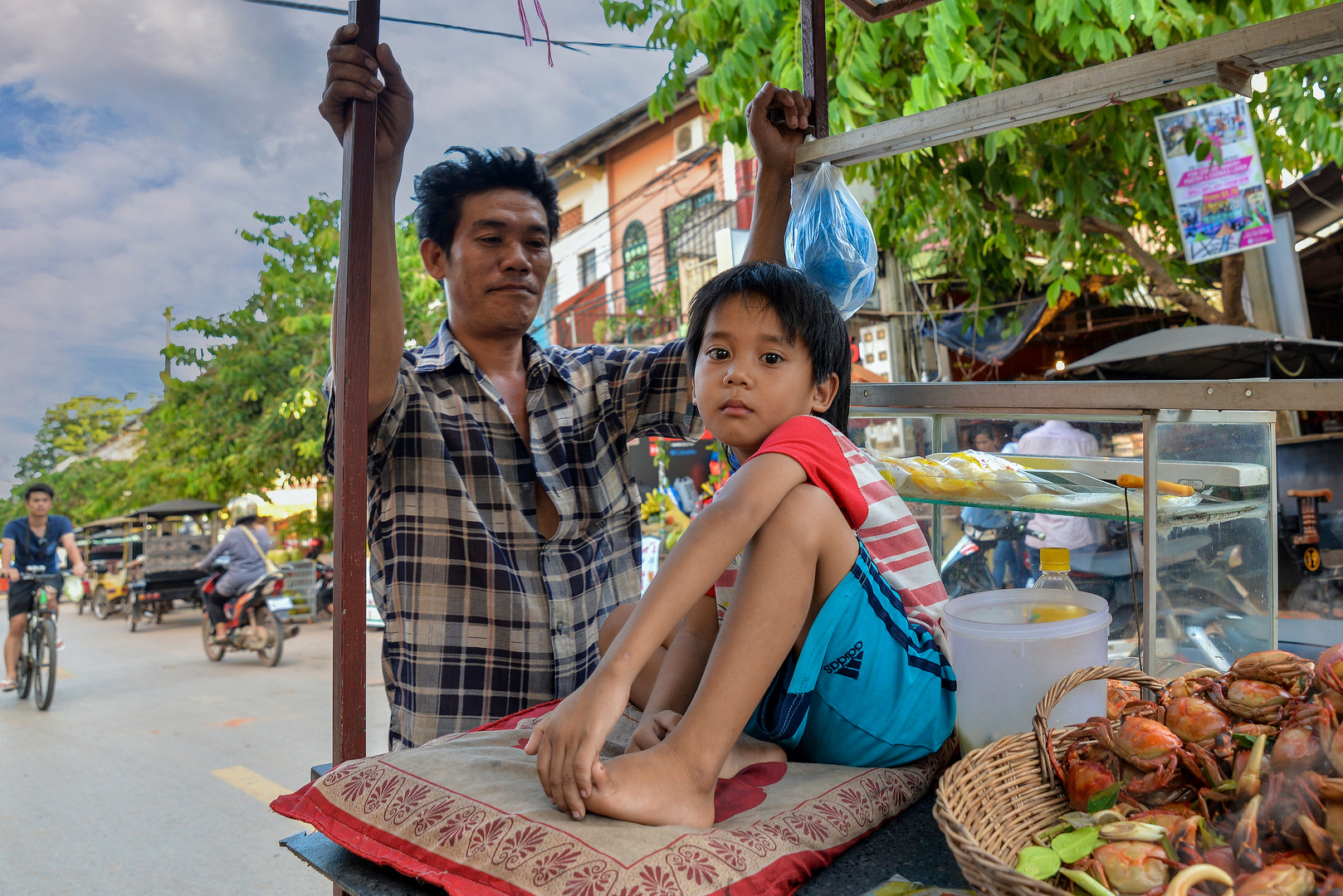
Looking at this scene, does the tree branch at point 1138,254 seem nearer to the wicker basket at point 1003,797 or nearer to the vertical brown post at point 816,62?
the vertical brown post at point 816,62

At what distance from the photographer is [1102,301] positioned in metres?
7.30

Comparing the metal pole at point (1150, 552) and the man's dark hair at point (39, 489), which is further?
the man's dark hair at point (39, 489)

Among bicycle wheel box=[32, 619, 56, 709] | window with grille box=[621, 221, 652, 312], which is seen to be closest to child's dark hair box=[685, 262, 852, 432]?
bicycle wheel box=[32, 619, 56, 709]

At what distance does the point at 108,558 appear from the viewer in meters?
16.1

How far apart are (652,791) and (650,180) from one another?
12158mm

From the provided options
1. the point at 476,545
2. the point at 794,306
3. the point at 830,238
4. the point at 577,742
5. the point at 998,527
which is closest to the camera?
the point at 577,742

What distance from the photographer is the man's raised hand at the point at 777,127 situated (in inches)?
70.0

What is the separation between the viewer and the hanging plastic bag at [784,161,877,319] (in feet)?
5.71

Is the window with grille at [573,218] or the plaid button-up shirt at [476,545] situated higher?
the window with grille at [573,218]

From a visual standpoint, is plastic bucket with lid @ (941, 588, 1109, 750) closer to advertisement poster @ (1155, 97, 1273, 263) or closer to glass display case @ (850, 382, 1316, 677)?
glass display case @ (850, 382, 1316, 677)

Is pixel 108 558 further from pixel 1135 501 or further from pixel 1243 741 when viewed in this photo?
pixel 1243 741

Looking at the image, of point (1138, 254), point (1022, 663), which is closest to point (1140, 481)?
point (1022, 663)

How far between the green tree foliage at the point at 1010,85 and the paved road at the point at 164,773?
12.9 ft

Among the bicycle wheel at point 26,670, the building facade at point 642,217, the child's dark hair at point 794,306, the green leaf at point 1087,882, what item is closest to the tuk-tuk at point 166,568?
the bicycle wheel at point 26,670
